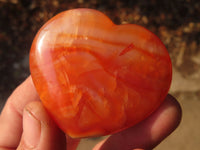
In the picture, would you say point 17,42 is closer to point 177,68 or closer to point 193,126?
point 177,68

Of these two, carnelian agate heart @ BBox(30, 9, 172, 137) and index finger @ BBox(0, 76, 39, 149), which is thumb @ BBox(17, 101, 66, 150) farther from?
index finger @ BBox(0, 76, 39, 149)

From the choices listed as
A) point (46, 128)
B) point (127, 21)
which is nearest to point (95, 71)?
point (46, 128)

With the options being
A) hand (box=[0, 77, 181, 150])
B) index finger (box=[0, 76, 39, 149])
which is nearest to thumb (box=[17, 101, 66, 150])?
hand (box=[0, 77, 181, 150])

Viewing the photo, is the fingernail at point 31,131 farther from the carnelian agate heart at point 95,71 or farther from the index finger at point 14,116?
the index finger at point 14,116

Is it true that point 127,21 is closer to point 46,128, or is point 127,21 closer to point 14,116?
point 14,116

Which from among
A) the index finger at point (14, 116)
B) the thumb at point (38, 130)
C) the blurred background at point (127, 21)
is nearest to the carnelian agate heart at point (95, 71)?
the thumb at point (38, 130)

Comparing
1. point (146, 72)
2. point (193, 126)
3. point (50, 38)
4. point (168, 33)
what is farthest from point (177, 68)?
point (50, 38)
